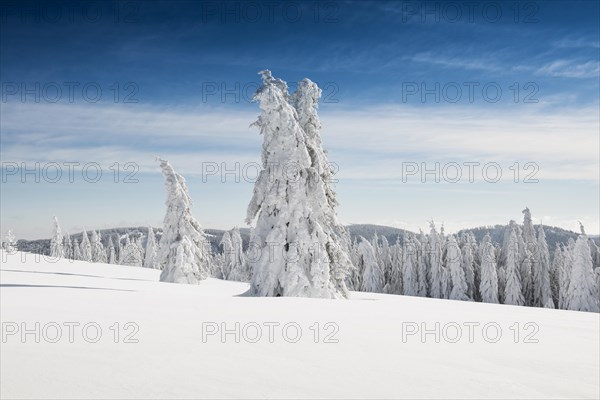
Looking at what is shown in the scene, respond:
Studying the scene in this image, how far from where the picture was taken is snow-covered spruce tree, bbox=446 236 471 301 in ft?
219

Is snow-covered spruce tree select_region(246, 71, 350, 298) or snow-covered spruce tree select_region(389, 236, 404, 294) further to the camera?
snow-covered spruce tree select_region(389, 236, 404, 294)

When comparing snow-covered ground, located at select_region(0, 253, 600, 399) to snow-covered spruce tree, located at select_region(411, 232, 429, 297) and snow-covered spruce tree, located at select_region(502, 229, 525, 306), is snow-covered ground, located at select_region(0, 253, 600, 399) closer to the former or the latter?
snow-covered spruce tree, located at select_region(502, 229, 525, 306)

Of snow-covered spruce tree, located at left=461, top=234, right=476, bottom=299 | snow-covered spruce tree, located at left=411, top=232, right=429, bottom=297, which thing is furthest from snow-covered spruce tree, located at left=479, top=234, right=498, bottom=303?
snow-covered spruce tree, located at left=411, top=232, right=429, bottom=297

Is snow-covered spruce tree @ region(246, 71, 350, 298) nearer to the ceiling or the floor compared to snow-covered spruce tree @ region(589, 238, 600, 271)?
nearer to the ceiling

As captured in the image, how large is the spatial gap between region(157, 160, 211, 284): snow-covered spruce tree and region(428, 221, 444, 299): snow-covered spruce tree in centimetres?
4644

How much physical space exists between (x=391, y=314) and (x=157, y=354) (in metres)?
6.35


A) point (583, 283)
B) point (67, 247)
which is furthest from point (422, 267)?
point (67, 247)

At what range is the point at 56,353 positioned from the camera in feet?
19.9

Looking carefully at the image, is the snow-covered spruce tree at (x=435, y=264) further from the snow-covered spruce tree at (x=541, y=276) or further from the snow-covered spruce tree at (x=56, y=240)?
the snow-covered spruce tree at (x=56, y=240)

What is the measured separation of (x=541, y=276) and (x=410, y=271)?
63.9ft

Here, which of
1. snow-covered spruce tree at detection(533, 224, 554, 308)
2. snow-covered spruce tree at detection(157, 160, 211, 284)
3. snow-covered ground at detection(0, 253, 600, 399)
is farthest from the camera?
snow-covered spruce tree at detection(533, 224, 554, 308)

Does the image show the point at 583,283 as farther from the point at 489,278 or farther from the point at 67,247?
the point at 67,247

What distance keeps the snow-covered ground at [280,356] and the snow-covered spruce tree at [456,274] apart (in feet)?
197

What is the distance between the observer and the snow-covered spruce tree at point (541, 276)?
63.4 metres
